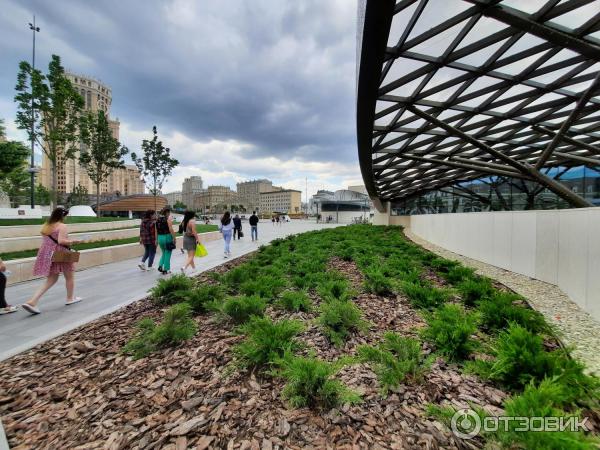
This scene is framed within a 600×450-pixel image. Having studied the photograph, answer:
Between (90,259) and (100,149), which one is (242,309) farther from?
(100,149)

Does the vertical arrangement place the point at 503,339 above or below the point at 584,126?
below

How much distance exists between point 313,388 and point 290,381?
0.22 metres

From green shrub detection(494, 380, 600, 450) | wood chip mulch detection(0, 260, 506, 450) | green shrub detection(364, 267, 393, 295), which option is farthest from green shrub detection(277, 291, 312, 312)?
green shrub detection(494, 380, 600, 450)

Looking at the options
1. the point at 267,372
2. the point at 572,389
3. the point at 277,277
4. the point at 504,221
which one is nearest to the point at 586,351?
the point at 572,389

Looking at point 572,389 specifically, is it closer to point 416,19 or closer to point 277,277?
point 277,277

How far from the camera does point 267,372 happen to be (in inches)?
105

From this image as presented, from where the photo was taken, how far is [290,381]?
8.18ft

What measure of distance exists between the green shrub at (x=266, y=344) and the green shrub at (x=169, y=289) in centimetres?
225

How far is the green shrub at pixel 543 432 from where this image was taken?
164cm

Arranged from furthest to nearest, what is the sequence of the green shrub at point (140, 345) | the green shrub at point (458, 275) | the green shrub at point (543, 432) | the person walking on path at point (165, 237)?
the person walking on path at point (165, 237) < the green shrub at point (458, 275) < the green shrub at point (140, 345) < the green shrub at point (543, 432)

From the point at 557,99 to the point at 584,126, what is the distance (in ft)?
22.1

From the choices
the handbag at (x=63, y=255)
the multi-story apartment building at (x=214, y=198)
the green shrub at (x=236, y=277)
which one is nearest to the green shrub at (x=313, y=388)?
the green shrub at (x=236, y=277)

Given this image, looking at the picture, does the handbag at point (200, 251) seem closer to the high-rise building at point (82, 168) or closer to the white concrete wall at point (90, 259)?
the white concrete wall at point (90, 259)

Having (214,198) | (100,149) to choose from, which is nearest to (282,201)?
(214,198)
